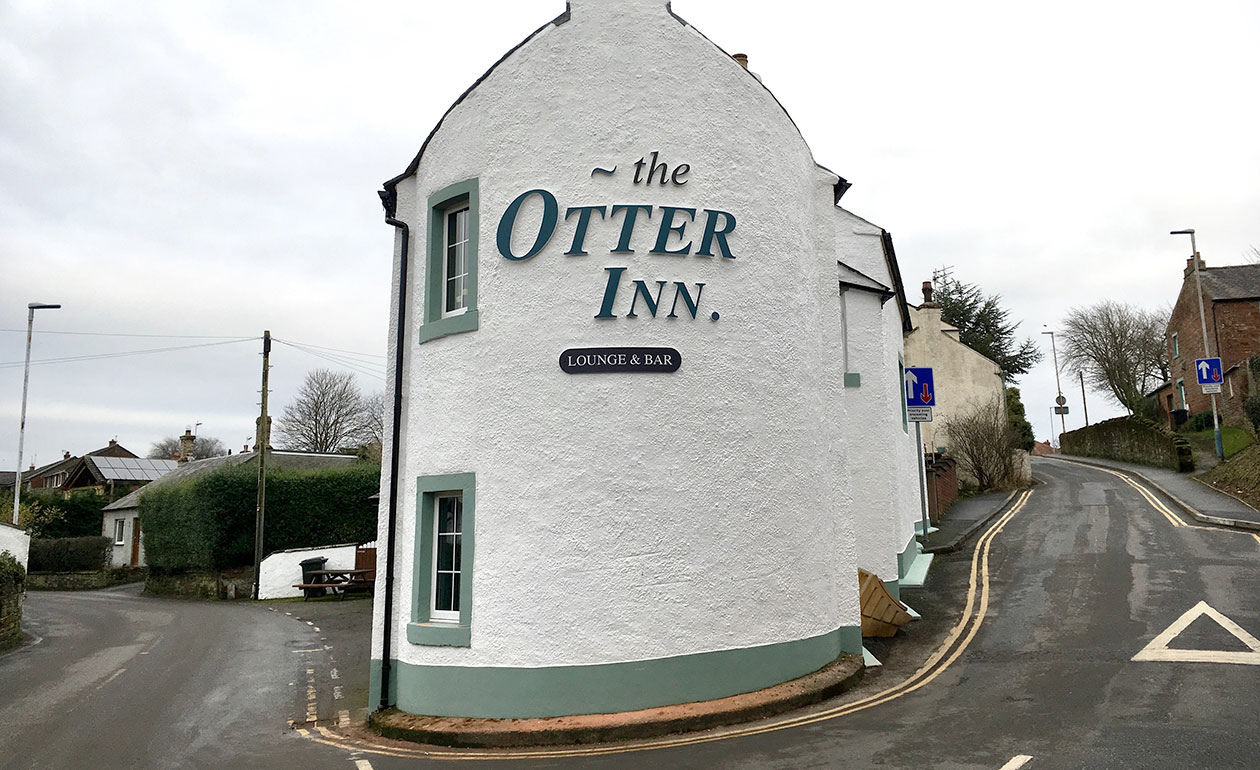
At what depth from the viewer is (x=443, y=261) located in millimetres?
10992

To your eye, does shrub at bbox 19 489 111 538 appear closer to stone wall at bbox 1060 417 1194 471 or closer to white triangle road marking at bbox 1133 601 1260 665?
white triangle road marking at bbox 1133 601 1260 665

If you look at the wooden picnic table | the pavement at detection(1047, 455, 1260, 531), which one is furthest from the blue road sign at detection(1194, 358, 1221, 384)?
the wooden picnic table

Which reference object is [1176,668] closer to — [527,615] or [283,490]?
[527,615]

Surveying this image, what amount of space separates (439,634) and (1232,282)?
44.4 m

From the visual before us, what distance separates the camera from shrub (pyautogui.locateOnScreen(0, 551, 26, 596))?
21219 mm

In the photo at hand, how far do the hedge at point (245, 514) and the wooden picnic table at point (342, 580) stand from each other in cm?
584

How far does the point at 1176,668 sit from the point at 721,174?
24.1 ft

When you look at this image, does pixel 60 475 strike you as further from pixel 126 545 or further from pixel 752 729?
pixel 752 729

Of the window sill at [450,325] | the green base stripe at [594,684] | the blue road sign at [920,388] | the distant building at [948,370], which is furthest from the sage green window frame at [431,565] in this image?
the distant building at [948,370]

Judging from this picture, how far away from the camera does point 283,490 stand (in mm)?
35156

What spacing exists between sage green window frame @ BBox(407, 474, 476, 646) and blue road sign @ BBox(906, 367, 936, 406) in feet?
38.3

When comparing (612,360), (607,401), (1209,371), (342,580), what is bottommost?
(342,580)

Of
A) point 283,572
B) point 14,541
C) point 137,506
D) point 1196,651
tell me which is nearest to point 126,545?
point 137,506

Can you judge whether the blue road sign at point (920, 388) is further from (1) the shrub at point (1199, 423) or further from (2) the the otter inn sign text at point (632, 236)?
(1) the shrub at point (1199, 423)
